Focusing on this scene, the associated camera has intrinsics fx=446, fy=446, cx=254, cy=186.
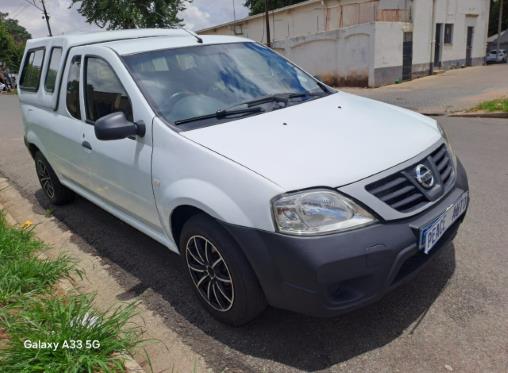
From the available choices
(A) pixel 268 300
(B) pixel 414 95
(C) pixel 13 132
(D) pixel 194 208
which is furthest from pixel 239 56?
(B) pixel 414 95

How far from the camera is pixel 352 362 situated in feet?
7.99

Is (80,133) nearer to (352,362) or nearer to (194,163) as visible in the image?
(194,163)

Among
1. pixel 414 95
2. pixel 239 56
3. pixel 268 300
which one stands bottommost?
pixel 414 95

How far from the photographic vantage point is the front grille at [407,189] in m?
2.34

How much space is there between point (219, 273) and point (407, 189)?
1.19m

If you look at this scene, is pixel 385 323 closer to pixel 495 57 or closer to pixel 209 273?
pixel 209 273

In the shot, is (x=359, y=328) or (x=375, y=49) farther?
(x=375, y=49)

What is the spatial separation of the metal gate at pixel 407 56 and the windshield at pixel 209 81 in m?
20.5

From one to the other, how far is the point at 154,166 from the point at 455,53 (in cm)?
2895

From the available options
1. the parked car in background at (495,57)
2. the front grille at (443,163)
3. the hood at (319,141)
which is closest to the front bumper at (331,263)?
the hood at (319,141)

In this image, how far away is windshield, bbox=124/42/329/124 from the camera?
3.07 meters

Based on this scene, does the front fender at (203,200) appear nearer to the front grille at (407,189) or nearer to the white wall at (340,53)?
the front grille at (407,189)

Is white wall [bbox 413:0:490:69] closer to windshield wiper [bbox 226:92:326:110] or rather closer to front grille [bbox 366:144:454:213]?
windshield wiper [bbox 226:92:326:110]

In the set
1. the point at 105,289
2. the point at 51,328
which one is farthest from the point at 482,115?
the point at 51,328
